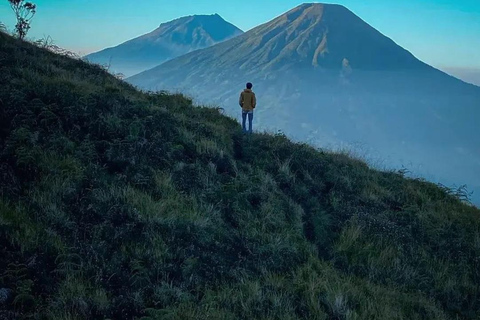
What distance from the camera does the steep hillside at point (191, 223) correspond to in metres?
5.69

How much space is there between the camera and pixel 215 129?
10.9m

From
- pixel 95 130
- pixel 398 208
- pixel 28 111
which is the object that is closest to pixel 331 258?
pixel 398 208

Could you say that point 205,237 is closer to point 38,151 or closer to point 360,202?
point 38,151

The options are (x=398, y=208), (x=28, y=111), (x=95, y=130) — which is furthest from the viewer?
(x=398, y=208)

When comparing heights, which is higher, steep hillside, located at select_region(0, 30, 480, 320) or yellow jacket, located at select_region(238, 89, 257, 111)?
yellow jacket, located at select_region(238, 89, 257, 111)

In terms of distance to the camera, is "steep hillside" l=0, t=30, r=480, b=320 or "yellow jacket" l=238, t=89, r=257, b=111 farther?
"yellow jacket" l=238, t=89, r=257, b=111

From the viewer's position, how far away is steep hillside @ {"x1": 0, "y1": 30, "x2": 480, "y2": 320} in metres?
5.69

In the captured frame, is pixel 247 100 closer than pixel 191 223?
No

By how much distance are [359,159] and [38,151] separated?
356 inches

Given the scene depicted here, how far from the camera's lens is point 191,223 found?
7.15 metres

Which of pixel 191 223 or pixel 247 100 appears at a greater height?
pixel 247 100

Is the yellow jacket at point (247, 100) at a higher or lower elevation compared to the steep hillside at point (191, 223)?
higher

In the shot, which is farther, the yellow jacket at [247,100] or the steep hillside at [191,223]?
the yellow jacket at [247,100]

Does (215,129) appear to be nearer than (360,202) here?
No
